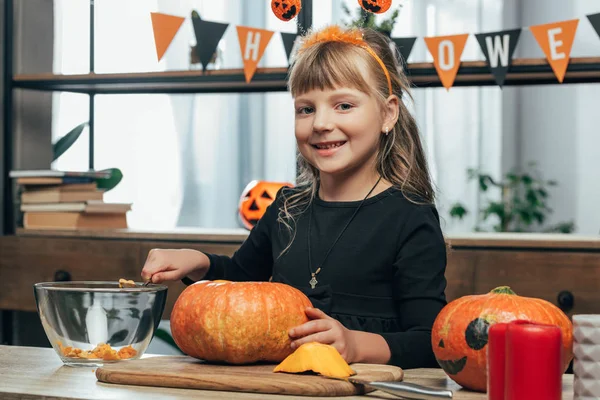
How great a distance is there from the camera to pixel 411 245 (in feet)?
4.30

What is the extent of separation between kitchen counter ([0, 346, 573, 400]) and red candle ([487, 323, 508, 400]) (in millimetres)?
93

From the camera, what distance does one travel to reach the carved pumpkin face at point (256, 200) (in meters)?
2.54

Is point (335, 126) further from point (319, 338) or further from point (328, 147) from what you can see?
point (319, 338)

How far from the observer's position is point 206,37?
2521 millimetres

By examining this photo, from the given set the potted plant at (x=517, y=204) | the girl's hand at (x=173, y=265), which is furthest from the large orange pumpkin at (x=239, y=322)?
the potted plant at (x=517, y=204)

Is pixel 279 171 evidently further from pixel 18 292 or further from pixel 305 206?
pixel 305 206

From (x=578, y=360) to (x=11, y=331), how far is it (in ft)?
7.75

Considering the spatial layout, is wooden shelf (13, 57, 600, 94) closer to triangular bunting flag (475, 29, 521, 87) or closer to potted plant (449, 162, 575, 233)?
triangular bunting flag (475, 29, 521, 87)

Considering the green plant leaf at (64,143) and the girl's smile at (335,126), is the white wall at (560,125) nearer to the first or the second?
the green plant leaf at (64,143)

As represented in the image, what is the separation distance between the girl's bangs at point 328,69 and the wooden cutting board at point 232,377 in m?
0.54

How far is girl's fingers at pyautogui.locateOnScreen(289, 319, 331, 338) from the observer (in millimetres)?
940

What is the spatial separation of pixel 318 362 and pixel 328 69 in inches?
23.9

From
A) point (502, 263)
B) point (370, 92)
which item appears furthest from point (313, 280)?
point (502, 263)

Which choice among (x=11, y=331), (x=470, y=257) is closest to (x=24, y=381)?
(x=470, y=257)
